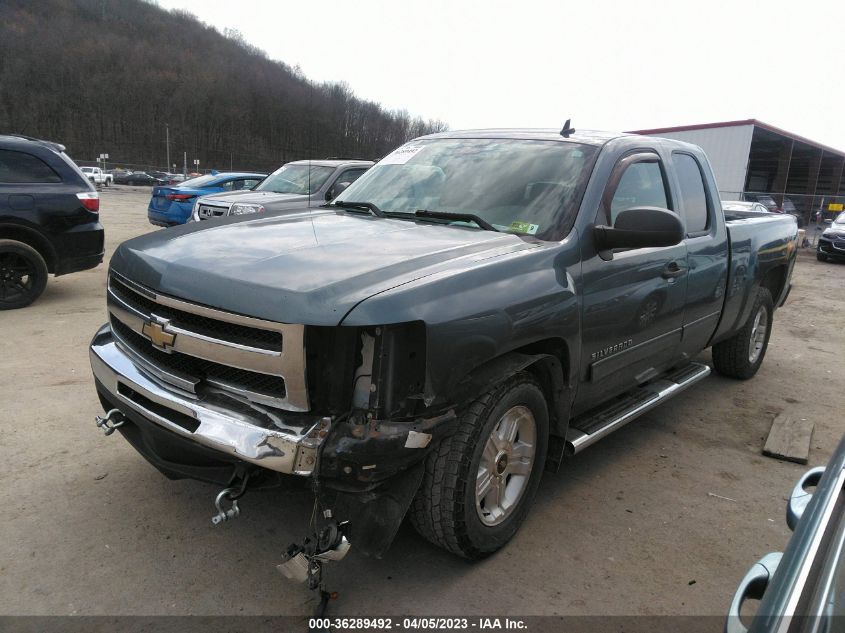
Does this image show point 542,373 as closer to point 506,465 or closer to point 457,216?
point 506,465

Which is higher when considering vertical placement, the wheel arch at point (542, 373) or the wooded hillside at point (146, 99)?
the wooded hillside at point (146, 99)

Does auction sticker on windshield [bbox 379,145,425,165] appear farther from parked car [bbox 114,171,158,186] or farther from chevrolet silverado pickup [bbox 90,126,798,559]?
parked car [bbox 114,171,158,186]

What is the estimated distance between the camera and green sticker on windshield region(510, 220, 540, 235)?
10.2ft

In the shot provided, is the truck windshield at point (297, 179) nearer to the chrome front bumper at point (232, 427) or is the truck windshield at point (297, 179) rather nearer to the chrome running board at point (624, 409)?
the chrome running board at point (624, 409)

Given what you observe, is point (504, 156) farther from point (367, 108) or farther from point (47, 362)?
point (367, 108)

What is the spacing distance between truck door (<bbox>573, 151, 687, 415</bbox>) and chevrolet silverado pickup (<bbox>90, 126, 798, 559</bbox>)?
2cm

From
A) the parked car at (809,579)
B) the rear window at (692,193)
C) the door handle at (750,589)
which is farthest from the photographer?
the rear window at (692,193)

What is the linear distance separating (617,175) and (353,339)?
1987 millimetres

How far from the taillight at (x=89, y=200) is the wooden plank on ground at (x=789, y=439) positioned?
706 centimetres

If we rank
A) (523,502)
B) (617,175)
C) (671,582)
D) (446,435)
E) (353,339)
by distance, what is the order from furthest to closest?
(617,175) < (523,502) < (671,582) < (446,435) < (353,339)

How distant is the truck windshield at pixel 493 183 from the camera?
3.20 m

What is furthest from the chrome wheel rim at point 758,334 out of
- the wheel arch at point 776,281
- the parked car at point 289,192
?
the parked car at point 289,192

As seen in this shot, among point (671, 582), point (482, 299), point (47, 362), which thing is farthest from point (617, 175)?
point (47, 362)

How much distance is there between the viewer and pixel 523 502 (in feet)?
9.79
